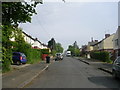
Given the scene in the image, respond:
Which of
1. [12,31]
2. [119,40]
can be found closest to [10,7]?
[12,31]

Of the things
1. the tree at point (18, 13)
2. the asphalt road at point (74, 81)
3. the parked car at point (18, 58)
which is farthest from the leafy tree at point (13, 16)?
the parked car at point (18, 58)

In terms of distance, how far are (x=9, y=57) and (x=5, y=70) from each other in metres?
1.09

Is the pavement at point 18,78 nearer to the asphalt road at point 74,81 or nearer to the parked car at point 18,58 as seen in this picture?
the asphalt road at point 74,81

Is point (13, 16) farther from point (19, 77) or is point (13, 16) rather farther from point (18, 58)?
point (18, 58)

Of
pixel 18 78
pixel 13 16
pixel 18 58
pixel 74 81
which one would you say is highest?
pixel 13 16

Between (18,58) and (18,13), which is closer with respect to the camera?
(18,13)

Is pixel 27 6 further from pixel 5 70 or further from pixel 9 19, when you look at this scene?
pixel 5 70

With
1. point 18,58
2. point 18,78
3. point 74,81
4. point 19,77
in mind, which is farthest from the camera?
point 18,58

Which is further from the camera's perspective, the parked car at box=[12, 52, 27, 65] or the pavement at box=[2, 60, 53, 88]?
the parked car at box=[12, 52, 27, 65]

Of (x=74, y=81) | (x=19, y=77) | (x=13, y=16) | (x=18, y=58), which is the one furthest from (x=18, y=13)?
(x=18, y=58)

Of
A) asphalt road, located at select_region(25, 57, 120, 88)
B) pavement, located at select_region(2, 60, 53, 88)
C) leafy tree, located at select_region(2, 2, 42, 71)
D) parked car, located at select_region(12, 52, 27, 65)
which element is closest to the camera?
pavement, located at select_region(2, 60, 53, 88)

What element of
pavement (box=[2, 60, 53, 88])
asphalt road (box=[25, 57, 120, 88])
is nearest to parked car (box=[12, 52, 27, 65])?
pavement (box=[2, 60, 53, 88])

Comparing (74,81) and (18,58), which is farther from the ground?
(18,58)

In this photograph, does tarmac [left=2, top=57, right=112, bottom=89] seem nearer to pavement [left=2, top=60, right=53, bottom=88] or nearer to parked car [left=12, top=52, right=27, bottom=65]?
pavement [left=2, top=60, right=53, bottom=88]
